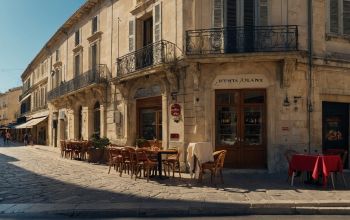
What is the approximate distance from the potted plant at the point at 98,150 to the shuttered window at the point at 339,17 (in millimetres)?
9848

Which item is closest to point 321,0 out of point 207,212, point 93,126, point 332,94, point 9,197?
point 332,94

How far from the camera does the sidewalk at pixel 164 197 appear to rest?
7.41 m

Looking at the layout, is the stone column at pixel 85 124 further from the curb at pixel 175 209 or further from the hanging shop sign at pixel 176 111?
the curb at pixel 175 209

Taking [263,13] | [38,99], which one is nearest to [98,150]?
[263,13]

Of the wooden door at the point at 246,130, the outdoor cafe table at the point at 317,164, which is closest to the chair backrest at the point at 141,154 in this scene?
the wooden door at the point at 246,130

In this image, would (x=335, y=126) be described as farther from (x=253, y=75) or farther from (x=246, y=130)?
(x=253, y=75)

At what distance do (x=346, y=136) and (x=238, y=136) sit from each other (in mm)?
3970

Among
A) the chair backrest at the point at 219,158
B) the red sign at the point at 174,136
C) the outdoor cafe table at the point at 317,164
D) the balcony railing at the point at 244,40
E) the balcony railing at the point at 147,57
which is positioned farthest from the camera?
the balcony railing at the point at 147,57

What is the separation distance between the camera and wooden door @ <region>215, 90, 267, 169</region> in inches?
496

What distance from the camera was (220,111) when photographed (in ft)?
41.8

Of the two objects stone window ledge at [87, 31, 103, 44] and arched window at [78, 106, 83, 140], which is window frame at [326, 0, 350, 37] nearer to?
stone window ledge at [87, 31, 103, 44]

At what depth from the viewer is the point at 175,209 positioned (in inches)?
291

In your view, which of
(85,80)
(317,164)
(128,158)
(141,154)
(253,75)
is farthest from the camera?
(85,80)

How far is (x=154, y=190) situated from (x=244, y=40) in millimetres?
5702
